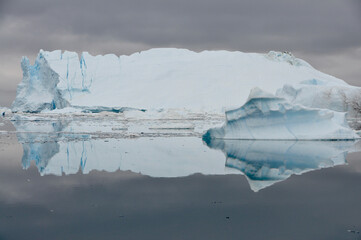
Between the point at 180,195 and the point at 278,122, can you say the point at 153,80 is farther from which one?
the point at 180,195

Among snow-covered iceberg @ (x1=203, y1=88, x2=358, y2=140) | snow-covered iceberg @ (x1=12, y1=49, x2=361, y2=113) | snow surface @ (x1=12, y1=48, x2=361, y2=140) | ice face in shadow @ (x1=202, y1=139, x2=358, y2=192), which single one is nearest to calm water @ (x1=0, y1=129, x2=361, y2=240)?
ice face in shadow @ (x1=202, y1=139, x2=358, y2=192)

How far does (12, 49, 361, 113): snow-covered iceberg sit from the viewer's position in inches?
1246

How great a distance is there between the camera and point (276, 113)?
9.00 meters

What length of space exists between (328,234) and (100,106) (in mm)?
28920

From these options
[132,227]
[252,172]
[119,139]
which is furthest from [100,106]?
[132,227]

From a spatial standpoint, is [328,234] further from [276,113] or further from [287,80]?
[287,80]

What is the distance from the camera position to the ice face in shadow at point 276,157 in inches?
212

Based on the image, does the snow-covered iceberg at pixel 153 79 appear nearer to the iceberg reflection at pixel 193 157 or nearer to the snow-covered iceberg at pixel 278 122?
the snow-covered iceberg at pixel 278 122

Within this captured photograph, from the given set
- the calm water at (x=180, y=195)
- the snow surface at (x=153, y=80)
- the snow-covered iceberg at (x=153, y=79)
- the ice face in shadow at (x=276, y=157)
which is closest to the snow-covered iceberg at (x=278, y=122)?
the ice face in shadow at (x=276, y=157)

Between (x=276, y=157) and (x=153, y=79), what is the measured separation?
2779cm

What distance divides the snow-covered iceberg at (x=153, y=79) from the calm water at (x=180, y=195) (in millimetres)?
23475

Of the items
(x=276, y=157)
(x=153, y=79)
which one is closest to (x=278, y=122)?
(x=276, y=157)

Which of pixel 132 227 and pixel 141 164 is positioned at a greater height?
pixel 132 227

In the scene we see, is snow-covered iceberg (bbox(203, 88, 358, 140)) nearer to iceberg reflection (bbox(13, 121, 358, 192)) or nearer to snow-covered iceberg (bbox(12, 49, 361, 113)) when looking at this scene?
iceberg reflection (bbox(13, 121, 358, 192))
